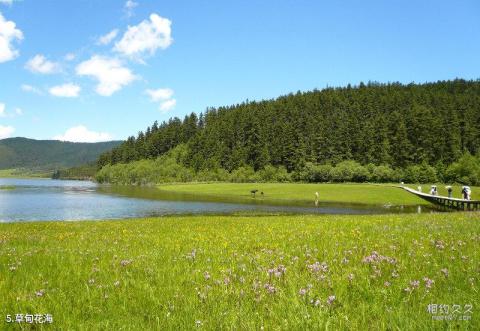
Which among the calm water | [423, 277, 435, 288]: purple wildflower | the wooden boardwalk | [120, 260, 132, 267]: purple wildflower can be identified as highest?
[423, 277, 435, 288]: purple wildflower

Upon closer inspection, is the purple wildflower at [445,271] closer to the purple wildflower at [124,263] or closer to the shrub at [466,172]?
the purple wildflower at [124,263]

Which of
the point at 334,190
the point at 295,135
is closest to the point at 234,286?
the point at 334,190

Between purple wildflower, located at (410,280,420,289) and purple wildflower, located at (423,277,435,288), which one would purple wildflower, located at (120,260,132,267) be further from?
purple wildflower, located at (423,277,435,288)

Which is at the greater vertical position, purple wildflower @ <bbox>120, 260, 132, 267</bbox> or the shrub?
the shrub

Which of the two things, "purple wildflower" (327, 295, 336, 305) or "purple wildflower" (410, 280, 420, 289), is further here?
"purple wildflower" (410, 280, 420, 289)

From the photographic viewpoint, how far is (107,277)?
Result: 7.70m

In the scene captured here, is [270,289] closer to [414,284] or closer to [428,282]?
[414,284]

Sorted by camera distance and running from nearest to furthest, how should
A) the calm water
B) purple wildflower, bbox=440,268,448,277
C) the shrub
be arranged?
purple wildflower, bbox=440,268,448,277, the calm water, the shrub

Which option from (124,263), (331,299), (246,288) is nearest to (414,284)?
(331,299)

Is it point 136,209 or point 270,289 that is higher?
point 270,289

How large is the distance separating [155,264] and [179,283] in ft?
5.97

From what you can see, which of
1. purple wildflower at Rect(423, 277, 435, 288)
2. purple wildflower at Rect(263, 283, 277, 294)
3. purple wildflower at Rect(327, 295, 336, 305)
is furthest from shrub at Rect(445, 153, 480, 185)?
purple wildflower at Rect(327, 295, 336, 305)

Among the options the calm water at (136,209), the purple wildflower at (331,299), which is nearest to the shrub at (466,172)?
the calm water at (136,209)

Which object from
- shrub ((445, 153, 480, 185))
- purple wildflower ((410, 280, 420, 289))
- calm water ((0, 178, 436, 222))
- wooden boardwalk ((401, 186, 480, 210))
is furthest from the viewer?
shrub ((445, 153, 480, 185))
